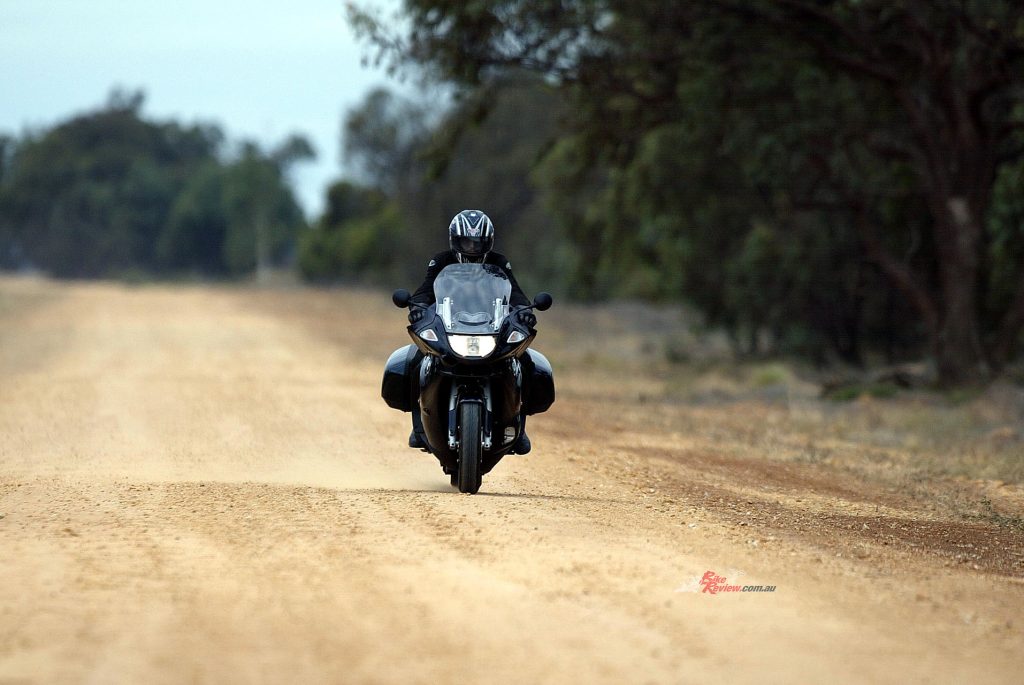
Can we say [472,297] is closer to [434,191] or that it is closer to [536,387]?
[536,387]

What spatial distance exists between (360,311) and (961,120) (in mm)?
28074

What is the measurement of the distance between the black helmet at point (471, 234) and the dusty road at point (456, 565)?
1768 millimetres

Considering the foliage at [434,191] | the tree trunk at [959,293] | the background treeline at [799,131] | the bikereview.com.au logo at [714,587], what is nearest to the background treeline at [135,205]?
the foliage at [434,191]

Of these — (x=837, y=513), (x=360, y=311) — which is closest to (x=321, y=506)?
(x=837, y=513)

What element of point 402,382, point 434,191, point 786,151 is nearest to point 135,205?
point 434,191

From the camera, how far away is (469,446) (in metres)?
9.22

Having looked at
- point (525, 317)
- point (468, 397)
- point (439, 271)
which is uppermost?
point (439, 271)

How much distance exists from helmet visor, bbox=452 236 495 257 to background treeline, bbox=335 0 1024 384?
9.88 m

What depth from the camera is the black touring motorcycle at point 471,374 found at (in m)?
9.02

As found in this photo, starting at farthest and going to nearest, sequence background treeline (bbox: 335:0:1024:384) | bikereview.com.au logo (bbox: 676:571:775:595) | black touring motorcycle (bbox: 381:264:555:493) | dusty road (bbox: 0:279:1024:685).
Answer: background treeline (bbox: 335:0:1024:384) < black touring motorcycle (bbox: 381:264:555:493) < bikereview.com.au logo (bbox: 676:571:775:595) < dusty road (bbox: 0:279:1024:685)

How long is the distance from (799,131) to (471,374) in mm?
13022

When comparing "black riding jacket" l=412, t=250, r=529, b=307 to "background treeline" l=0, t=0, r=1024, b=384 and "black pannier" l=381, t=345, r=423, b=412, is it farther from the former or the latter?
"background treeline" l=0, t=0, r=1024, b=384

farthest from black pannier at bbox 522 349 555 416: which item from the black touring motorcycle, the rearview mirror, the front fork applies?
the rearview mirror

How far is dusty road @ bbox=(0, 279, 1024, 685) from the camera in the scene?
18.0ft
